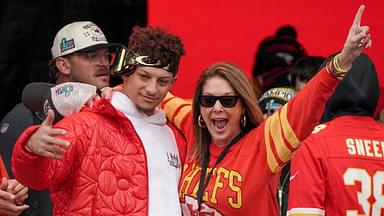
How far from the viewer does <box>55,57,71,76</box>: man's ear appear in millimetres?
5834

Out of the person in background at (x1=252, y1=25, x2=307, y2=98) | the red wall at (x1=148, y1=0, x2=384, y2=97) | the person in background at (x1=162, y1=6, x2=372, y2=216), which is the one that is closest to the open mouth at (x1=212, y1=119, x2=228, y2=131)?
the person in background at (x1=162, y1=6, x2=372, y2=216)

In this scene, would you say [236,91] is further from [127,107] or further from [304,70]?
[304,70]

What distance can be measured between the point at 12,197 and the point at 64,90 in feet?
1.72

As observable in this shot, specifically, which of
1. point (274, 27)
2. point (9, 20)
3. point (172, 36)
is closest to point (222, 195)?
point (172, 36)

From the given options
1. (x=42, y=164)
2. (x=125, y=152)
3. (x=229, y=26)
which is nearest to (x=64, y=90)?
(x=125, y=152)

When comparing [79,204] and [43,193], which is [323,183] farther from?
[43,193]

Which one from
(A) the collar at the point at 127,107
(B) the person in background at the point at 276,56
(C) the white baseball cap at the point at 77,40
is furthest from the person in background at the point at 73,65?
(B) the person in background at the point at 276,56

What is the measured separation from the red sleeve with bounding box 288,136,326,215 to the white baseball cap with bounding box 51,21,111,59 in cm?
134

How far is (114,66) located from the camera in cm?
494

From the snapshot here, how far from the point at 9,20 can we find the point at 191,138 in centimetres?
211

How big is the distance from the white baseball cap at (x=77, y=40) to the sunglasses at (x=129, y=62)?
89 centimetres

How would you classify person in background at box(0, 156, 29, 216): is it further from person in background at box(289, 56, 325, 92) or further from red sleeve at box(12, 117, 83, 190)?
person in background at box(289, 56, 325, 92)

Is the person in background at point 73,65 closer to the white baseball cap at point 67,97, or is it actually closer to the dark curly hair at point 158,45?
the white baseball cap at point 67,97

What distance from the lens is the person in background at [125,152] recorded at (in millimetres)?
4602
